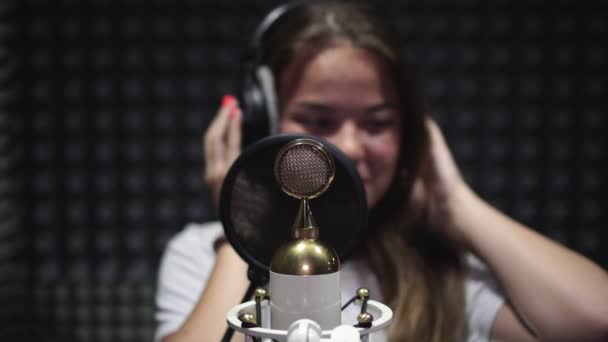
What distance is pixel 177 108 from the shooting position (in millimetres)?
1379

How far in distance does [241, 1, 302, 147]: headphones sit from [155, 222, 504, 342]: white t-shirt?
162mm

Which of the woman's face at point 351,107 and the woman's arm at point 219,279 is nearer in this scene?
the woman's arm at point 219,279

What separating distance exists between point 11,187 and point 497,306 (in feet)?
4.21

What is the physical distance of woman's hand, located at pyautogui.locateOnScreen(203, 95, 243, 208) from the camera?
Result: 719mm

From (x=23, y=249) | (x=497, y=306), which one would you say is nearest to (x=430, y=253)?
(x=497, y=306)

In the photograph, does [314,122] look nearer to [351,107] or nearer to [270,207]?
[351,107]

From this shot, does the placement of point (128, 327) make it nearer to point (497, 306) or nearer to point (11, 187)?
point (11, 187)

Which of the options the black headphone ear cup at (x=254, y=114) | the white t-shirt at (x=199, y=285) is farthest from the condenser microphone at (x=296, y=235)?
the black headphone ear cup at (x=254, y=114)

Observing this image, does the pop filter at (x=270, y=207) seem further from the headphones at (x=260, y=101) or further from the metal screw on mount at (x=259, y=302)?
the headphones at (x=260, y=101)

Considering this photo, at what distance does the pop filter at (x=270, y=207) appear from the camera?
1.02ft

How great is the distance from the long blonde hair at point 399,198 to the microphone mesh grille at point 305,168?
1.20 ft

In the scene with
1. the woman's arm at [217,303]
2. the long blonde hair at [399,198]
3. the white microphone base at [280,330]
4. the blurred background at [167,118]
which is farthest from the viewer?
the blurred background at [167,118]

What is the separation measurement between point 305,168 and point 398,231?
0.53 meters

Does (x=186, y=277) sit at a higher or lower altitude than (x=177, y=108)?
lower
